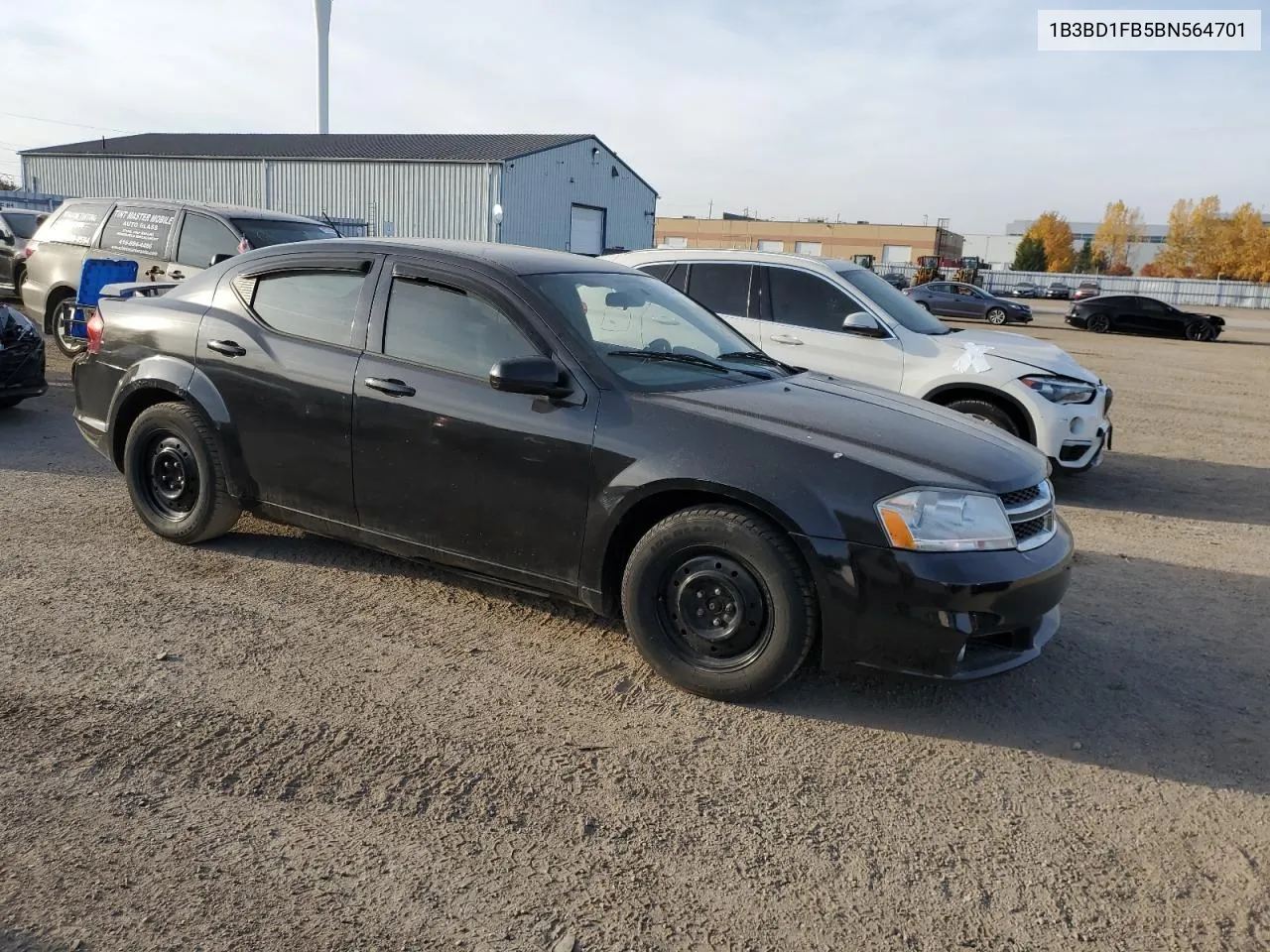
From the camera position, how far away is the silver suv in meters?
10.3

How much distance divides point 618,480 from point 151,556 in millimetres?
2716

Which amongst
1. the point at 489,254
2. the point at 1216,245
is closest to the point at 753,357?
the point at 489,254

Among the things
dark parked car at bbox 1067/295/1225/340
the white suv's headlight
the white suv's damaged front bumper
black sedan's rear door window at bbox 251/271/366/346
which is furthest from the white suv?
dark parked car at bbox 1067/295/1225/340

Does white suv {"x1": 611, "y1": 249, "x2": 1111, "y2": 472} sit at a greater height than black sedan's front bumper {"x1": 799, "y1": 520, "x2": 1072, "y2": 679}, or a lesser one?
greater

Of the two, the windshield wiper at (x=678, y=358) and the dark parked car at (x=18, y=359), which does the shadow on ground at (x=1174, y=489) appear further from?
the dark parked car at (x=18, y=359)

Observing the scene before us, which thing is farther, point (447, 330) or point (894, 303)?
point (894, 303)

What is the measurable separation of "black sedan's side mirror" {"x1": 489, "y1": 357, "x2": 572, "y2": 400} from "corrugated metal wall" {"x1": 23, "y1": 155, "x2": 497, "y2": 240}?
3171 centimetres

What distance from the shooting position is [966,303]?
115ft

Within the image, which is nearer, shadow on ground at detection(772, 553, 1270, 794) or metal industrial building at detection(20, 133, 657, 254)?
shadow on ground at detection(772, 553, 1270, 794)

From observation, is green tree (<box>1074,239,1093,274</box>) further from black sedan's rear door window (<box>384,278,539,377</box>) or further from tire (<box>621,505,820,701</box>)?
tire (<box>621,505,820,701</box>)

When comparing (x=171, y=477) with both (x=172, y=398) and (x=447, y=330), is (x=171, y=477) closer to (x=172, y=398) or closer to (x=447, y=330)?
(x=172, y=398)

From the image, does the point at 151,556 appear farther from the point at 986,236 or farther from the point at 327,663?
the point at 986,236

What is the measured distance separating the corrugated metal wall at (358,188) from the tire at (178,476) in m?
30.1

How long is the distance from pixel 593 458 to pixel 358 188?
36.2 metres
